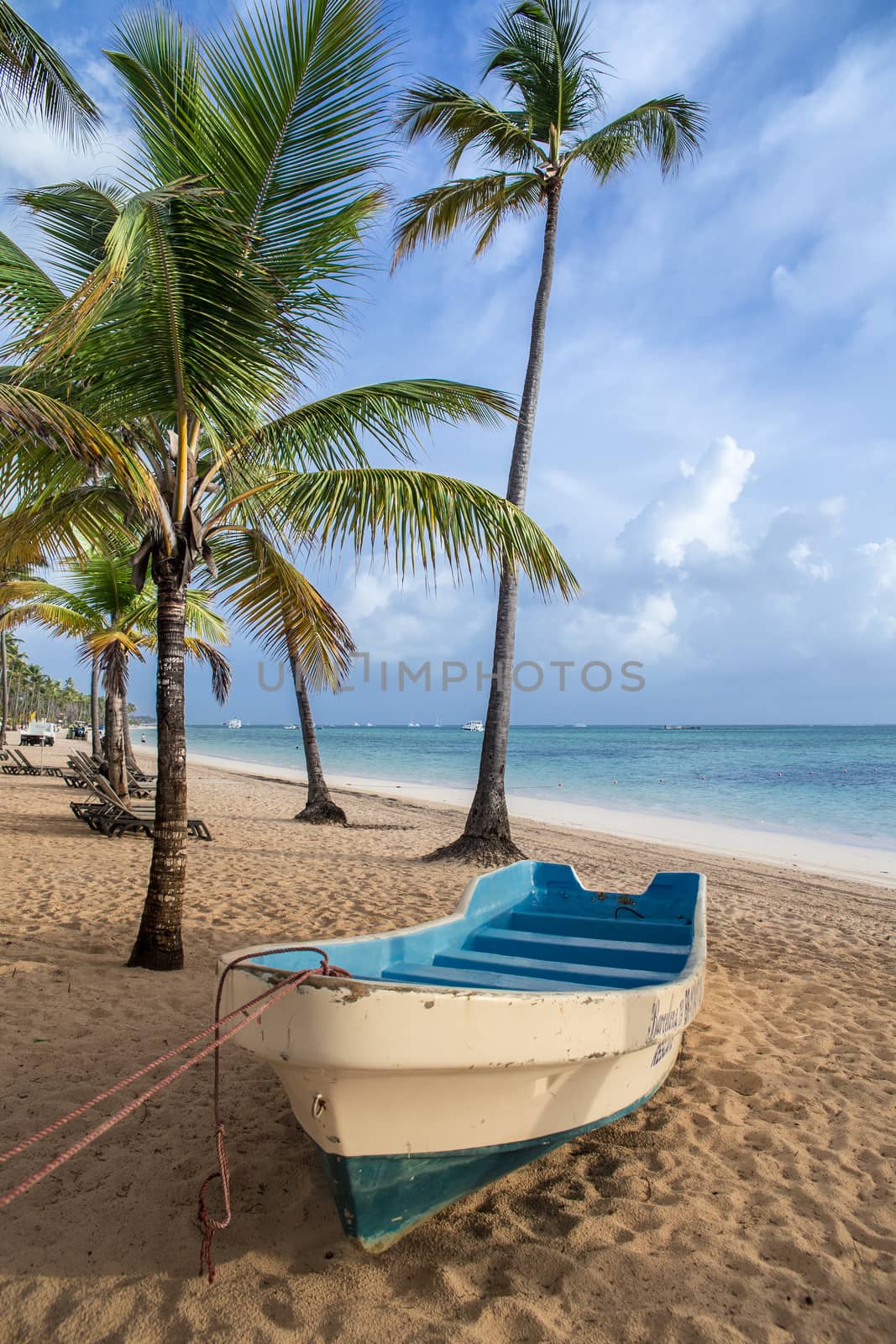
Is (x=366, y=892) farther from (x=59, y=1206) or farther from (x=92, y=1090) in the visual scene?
(x=59, y=1206)

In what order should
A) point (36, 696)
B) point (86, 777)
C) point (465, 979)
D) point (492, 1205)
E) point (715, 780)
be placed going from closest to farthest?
1. point (492, 1205)
2. point (465, 979)
3. point (86, 777)
4. point (715, 780)
5. point (36, 696)

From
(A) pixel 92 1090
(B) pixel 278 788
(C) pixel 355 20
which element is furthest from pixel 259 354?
(B) pixel 278 788

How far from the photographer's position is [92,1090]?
12.0ft

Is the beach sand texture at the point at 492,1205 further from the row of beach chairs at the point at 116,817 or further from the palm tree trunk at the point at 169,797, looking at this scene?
the row of beach chairs at the point at 116,817

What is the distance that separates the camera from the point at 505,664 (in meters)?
10.2

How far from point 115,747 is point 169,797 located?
11.0 m

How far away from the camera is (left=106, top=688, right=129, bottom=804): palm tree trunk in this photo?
49.2ft

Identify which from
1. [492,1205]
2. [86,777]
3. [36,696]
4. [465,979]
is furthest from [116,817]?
[36,696]

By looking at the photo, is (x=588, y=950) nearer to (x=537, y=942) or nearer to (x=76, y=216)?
(x=537, y=942)

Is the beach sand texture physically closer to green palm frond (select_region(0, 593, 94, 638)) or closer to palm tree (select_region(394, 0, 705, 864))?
palm tree (select_region(394, 0, 705, 864))

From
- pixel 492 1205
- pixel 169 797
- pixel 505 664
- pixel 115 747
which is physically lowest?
pixel 492 1205

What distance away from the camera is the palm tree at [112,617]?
13.8 m

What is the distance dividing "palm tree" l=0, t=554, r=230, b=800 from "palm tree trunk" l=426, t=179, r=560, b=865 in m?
6.08

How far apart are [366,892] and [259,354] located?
571 centimetres
